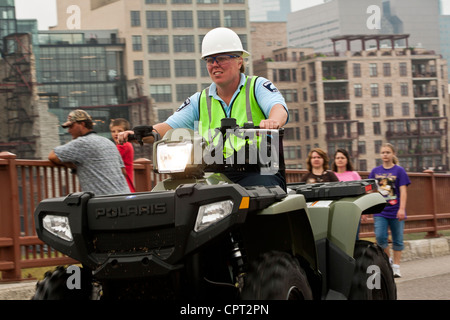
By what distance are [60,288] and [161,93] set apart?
116m

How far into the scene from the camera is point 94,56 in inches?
4461

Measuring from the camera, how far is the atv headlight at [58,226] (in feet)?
13.1

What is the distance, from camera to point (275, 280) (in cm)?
380

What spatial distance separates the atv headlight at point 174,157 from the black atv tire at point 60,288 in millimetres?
694

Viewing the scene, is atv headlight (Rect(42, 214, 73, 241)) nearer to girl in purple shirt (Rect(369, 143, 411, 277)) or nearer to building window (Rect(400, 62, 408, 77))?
girl in purple shirt (Rect(369, 143, 411, 277))

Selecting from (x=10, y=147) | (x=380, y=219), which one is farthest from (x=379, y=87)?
(x=380, y=219)

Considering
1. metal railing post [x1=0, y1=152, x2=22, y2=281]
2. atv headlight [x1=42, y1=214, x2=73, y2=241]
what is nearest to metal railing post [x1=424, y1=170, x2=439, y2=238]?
metal railing post [x1=0, y1=152, x2=22, y2=281]

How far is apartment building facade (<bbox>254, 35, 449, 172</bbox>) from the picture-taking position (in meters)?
133

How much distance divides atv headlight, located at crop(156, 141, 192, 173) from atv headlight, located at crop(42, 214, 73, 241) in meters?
0.56

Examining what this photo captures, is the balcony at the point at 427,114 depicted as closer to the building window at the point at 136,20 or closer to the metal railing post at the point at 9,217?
the building window at the point at 136,20

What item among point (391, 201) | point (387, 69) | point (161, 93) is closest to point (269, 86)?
point (391, 201)

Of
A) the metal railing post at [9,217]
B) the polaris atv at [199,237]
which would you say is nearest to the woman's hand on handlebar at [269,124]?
the polaris atv at [199,237]

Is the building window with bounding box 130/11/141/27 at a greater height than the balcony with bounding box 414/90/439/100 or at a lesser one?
greater

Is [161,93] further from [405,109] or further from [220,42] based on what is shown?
[220,42]
